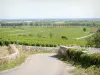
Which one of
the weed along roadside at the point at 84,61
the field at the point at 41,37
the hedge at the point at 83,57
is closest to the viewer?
the weed along roadside at the point at 84,61

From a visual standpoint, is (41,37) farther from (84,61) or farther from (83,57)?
(84,61)

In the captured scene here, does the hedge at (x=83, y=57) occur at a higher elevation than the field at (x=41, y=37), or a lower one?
higher

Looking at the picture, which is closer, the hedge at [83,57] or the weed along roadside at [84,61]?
the weed along roadside at [84,61]

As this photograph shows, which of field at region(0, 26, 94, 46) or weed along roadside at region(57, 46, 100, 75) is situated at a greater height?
weed along roadside at region(57, 46, 100, 75)

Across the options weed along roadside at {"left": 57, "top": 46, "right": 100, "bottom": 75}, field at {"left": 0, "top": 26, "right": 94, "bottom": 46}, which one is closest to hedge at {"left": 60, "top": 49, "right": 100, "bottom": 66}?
weed along roadside at {"left": 57, "top": 46, "right": 100, "bottom": 75}

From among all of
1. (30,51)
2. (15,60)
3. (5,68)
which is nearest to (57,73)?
(5,68)

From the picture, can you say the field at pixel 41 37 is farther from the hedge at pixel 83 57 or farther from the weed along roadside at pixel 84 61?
the weed along roadside at pixel 84 61

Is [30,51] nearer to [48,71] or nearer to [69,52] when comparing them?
[69,52]

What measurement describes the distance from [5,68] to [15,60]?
9.08 feet

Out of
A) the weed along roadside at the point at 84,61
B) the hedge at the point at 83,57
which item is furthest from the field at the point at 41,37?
the weed along roadside at the point at 84,61

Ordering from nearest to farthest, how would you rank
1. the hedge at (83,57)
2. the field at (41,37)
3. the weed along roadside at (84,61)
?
the weed along roadside at (84,61)
the hedge at (83,57)
the field at (41,37)

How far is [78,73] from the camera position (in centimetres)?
1368

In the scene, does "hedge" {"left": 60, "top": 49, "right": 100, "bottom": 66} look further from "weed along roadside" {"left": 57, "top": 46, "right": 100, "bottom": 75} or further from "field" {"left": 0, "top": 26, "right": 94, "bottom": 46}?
"field" {"left": 0, "top": 26, "right": 94, "bottom": 46}

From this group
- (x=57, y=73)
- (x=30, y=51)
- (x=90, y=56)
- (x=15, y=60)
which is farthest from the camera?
(x=30, y=51)
